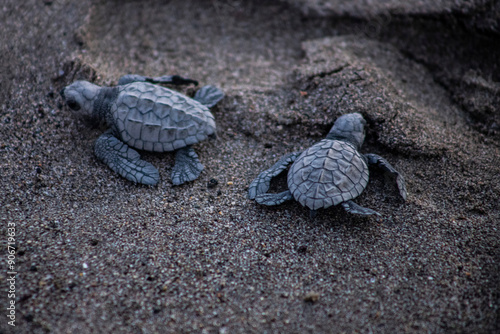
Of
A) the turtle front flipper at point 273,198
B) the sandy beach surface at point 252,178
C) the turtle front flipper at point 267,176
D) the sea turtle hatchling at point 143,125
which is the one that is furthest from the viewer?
the sea turtle hatchling at point 143,125

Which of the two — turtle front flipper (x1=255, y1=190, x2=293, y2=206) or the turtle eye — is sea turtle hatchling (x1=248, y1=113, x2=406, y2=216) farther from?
the turtle eye

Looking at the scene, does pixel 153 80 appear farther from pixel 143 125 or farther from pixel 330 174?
pixel 330 174

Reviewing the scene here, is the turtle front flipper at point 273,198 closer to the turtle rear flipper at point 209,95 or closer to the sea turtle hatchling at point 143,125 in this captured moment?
the sea turtle hatchling at point 143,125

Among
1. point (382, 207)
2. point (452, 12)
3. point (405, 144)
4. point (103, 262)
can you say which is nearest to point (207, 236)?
point (103, 262)

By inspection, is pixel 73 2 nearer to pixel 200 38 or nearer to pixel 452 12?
pixel 200 38

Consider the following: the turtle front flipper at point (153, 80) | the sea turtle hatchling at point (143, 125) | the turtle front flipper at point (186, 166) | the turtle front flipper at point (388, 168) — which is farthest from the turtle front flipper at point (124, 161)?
the turtle front flipper at point (388, 168)

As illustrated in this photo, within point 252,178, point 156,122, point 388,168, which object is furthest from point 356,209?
point 156,122
